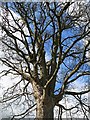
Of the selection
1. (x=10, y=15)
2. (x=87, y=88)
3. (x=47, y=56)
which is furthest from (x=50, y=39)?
(x=87, y=88)

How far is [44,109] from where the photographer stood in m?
1.81

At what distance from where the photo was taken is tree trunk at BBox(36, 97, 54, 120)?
5.90ft

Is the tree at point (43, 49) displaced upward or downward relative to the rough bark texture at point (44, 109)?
upward

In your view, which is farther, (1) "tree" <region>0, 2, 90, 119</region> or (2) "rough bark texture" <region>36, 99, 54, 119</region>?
(1) "tree" <region>0, 2, 90, 119</region>

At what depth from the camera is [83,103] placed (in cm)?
226

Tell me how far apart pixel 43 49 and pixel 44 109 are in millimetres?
559

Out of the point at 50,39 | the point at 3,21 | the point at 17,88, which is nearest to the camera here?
the point at 3,21

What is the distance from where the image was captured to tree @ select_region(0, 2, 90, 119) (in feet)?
6.27

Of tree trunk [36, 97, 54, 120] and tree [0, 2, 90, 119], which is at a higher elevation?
tree [0, 2, 90, 119]

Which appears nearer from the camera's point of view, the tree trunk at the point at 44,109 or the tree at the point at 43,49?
the tree trunk at the point at 44,109

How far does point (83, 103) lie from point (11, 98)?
0.70 meters

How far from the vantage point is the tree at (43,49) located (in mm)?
1912

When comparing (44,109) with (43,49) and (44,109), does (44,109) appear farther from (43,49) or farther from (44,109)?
(43,49)

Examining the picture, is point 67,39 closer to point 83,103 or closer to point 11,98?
point 83,103
